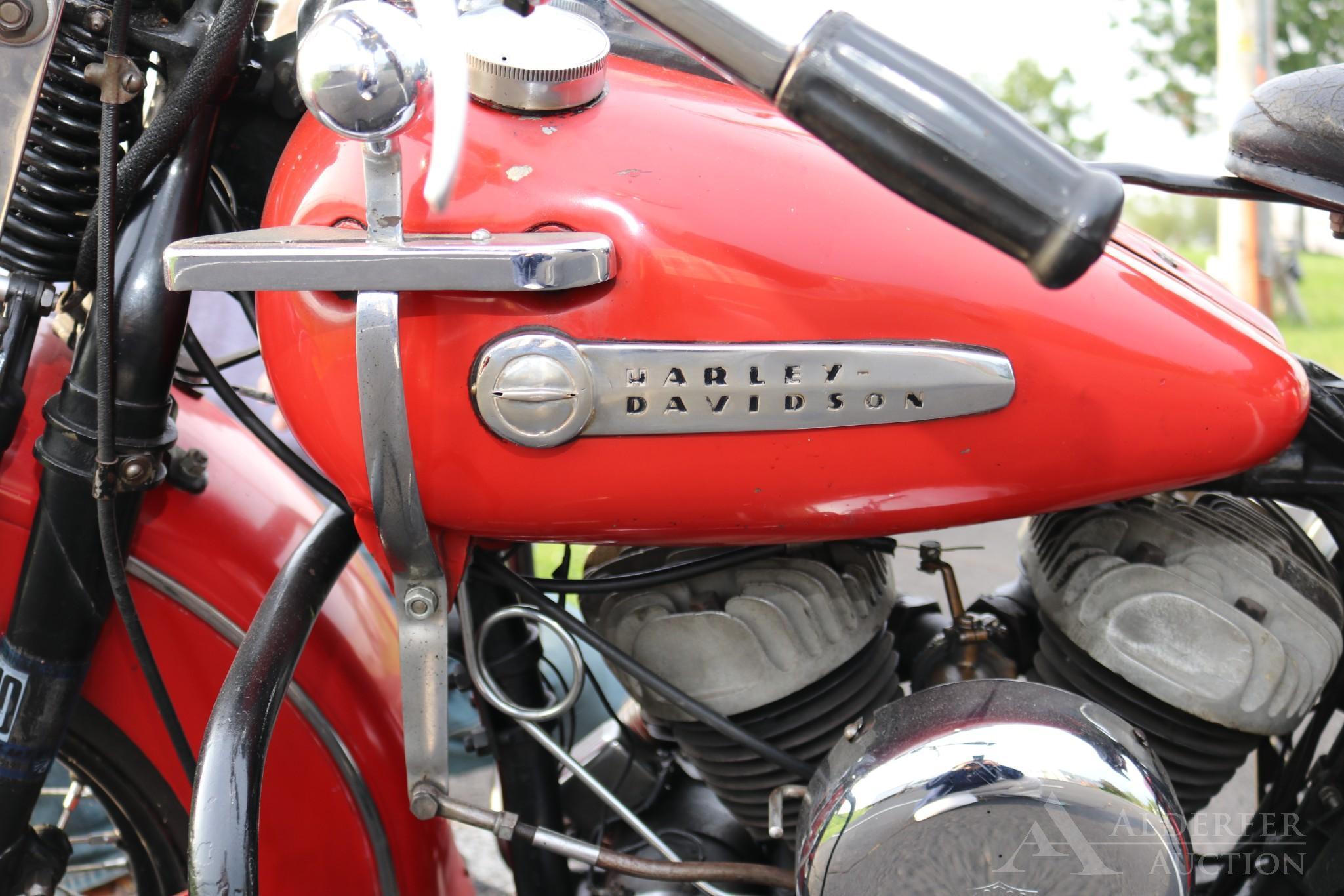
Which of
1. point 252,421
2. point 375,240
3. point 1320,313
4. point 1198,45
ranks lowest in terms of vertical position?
point 1320,313

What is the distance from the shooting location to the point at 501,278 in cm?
72

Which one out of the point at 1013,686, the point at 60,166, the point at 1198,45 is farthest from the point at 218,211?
the point at 1198,45

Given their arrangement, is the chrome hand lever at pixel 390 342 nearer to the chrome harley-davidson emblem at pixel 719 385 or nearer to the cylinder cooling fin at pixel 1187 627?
the chrome harley-davidson emblem at pixel 719 385

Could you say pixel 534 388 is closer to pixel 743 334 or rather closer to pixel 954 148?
pixel 743 334

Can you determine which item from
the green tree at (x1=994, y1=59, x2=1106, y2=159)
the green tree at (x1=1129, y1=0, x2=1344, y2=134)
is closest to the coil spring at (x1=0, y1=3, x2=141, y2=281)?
the green tree at (x1=1129, y1=0, x2=1344, y2=134)

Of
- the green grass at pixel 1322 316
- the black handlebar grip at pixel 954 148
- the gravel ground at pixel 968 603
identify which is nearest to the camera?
the black handlebar grip at pixel 954 148

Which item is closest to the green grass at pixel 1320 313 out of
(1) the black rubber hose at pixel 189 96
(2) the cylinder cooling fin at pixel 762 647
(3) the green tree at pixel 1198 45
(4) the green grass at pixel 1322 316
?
(4) the green grass at pixel 1322 316

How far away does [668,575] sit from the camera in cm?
95

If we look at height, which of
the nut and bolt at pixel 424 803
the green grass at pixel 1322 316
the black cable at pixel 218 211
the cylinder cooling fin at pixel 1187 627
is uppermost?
the black cable at pixel 218 211

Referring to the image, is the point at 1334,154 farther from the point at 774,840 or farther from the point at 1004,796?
the point at 774,840

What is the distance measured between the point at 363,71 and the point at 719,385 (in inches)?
12.1

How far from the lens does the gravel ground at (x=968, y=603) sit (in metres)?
1.59

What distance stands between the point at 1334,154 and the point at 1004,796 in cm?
60

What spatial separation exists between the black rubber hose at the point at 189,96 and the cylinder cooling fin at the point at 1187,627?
2.68 ft
